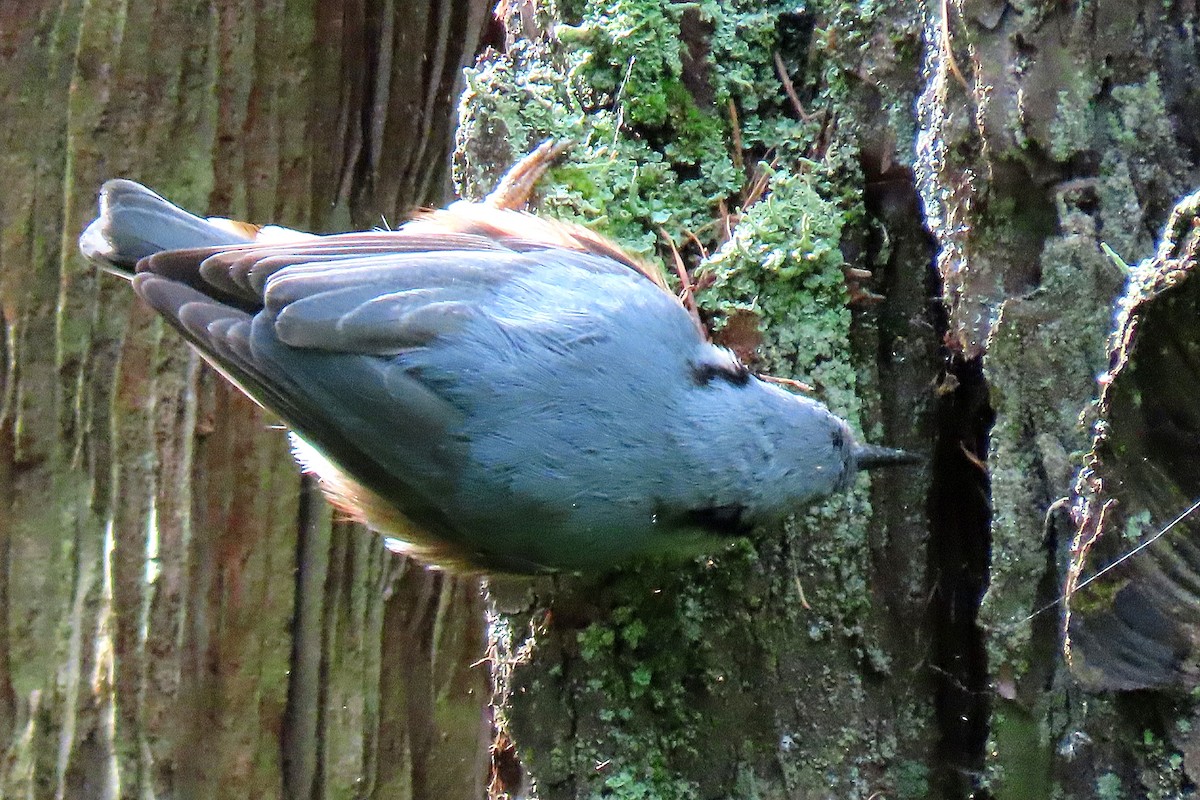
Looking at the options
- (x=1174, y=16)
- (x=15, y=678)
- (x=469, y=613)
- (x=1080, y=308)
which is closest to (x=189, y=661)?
(x=15, y=678)

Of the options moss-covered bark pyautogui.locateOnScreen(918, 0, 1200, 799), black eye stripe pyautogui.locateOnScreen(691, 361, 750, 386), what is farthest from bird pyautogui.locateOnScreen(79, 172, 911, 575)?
moss-covered bark pyautogui.locateOnScreen(918, 0, 1200, 799)

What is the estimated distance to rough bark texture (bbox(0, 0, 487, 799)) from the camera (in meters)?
2.17

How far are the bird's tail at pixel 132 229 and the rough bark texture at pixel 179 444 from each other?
1.36ft

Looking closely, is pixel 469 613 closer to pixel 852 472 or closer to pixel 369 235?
pixel 369 235

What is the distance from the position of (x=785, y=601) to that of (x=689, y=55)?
92cm

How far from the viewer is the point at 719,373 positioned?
157 centimetres

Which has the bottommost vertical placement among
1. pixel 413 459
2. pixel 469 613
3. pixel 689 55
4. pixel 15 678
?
pixel 15 678

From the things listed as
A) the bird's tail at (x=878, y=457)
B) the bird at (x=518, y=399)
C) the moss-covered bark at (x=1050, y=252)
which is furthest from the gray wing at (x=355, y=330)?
the moss-covered bark at (x=1050, y=252)

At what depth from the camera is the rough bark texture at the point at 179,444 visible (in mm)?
2174

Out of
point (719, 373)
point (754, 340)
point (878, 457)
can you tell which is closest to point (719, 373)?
point (719, 373)

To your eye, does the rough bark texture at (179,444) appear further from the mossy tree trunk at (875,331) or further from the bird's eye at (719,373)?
the bird's eye at (719,373)

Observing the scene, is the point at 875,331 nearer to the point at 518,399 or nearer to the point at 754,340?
the point at 754,340

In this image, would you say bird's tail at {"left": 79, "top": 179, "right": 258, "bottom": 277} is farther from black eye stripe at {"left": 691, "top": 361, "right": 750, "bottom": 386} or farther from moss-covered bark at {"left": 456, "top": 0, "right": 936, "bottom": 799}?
black eye stripe at {"left": 691, "top": 361, "right": 750, "bottom": 386}

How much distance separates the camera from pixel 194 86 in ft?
7.12
